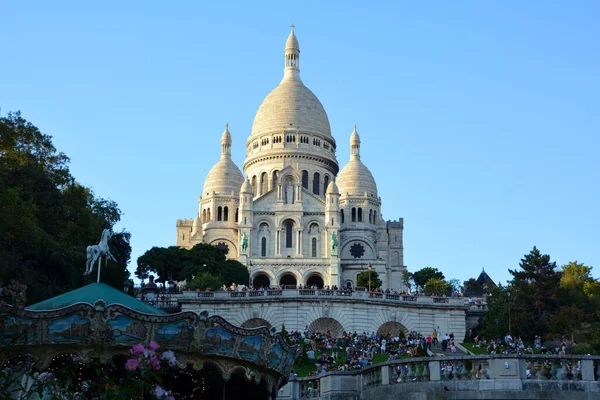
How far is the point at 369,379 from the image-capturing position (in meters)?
25.6

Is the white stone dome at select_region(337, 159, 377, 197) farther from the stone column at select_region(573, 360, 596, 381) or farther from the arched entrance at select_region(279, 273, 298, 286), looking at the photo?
the stone column at select_region(573, 360, 596, 381)

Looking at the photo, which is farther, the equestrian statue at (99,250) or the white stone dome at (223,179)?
the white stone dome at (223,179)

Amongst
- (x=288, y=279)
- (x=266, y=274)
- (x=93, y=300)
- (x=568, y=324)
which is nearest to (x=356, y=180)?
(x=288, y=279)

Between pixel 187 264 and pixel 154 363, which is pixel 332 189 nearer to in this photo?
pixel 187 264

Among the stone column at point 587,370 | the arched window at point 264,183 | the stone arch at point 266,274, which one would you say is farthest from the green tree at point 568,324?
the arched window at point 264,183

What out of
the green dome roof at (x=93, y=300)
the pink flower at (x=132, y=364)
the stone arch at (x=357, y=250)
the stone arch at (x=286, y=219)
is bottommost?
the pink flower at (x=132, y=364)

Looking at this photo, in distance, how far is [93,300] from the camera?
71.3ft

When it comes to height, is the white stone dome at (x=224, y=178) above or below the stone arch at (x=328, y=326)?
above

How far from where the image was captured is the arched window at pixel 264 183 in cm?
9833

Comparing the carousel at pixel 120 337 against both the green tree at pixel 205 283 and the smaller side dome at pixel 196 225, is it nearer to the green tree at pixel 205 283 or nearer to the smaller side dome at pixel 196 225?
the green tree at pixel 205 283

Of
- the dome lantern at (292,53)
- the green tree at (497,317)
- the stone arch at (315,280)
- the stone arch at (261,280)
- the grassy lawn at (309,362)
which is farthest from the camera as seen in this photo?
the dome lantern at (292,53)

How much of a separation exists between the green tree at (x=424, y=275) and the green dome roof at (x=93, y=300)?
7825 cm

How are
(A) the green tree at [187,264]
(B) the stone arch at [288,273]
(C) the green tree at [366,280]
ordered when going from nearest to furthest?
(A) the green tree at [187,264]
(C) the green tree at [366,280]
(B) the stone arch at [288,273]

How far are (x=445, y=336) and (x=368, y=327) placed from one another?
4.28 m
